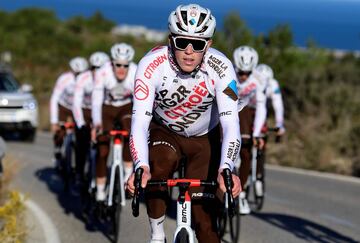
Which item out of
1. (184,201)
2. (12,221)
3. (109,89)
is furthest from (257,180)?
(184,201)

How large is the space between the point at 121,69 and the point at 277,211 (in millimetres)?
3213

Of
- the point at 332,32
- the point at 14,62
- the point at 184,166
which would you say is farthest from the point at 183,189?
the point at 332,32

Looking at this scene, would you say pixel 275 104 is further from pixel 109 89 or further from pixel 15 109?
pixel 15 109

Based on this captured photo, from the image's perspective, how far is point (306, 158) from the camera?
17.8 meters

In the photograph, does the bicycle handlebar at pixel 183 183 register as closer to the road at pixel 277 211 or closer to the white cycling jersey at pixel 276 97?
the road at pixel 277 211

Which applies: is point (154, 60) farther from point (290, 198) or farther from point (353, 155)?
point (353, 155)

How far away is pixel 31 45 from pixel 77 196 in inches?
1988

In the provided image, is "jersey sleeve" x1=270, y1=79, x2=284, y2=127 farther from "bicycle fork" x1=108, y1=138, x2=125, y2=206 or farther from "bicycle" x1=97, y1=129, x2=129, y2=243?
"bicycle fork" x1=108, y1=138, x2=125, y2=206

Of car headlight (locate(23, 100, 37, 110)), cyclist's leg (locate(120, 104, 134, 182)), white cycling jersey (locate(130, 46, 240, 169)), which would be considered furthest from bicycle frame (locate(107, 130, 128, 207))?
car headlight (locate(23, 100, 37, 110))

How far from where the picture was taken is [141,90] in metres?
5.86

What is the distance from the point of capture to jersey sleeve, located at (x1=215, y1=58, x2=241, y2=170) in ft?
18.8

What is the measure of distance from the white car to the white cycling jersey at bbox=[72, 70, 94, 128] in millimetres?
8788

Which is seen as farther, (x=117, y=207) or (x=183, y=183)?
(x=117, y=207)

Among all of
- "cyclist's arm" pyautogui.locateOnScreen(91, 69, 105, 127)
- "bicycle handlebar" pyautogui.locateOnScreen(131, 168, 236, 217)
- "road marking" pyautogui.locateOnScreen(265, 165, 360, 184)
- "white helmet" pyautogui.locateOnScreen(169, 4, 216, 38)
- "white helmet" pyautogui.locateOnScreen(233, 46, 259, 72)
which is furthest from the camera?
"road marking" pyautogui.locateOnScreen(265, 165, 360, 184)
